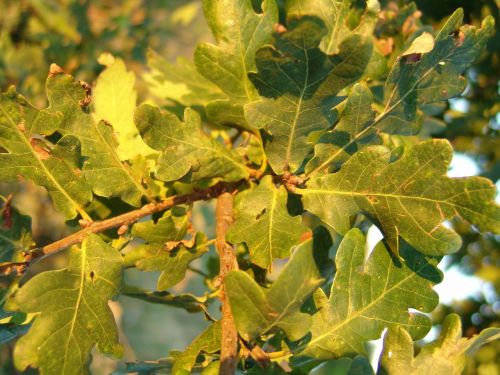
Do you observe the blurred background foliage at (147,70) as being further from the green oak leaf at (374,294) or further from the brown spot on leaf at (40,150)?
the green oak leaf at (374,294)

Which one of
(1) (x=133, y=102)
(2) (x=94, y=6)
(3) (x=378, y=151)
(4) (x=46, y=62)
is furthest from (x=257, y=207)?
(2) (x=94, y=6)

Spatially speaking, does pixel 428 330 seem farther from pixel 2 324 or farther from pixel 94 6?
pixel 94 6

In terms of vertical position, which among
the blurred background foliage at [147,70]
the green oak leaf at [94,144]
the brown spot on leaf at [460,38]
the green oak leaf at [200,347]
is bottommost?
the blurred background foliage at [147,70]

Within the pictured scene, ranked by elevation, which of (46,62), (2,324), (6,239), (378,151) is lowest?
(46,62)

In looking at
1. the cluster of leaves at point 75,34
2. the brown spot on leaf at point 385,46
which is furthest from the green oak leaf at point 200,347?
the cluster of leaves at point 75,34

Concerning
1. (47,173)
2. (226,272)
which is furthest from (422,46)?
(47,173)

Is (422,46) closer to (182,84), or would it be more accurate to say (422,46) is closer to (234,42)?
(234,42)
